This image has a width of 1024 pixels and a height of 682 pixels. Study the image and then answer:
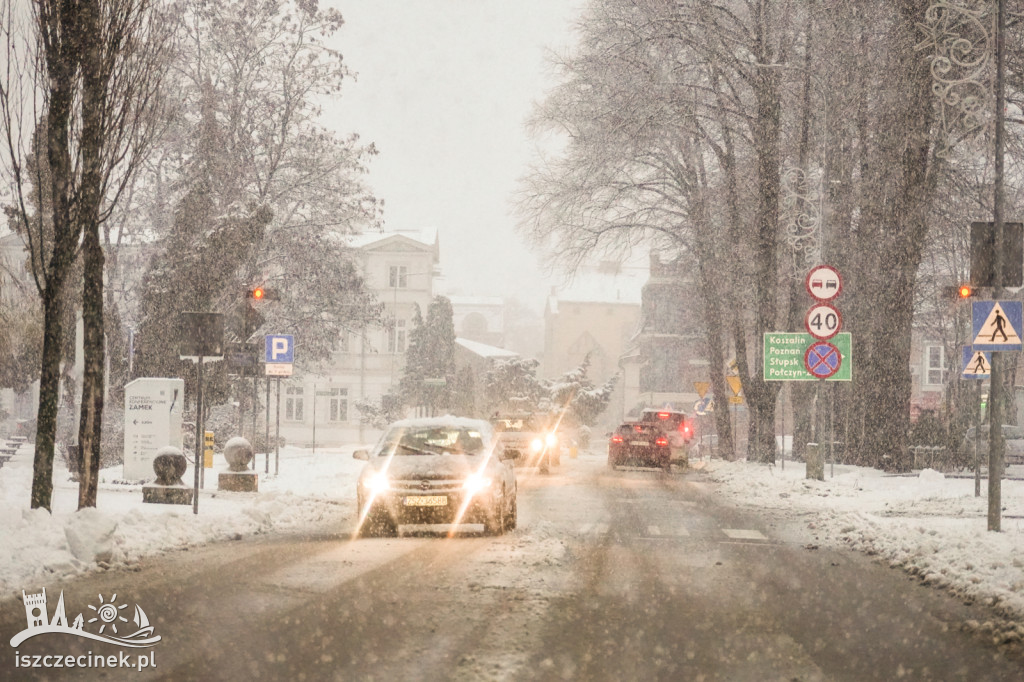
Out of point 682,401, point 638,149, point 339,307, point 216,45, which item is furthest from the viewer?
point 682,401

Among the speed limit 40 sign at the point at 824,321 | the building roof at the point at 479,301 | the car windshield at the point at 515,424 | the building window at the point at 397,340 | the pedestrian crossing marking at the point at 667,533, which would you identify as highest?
the building roof at the point at 479,301

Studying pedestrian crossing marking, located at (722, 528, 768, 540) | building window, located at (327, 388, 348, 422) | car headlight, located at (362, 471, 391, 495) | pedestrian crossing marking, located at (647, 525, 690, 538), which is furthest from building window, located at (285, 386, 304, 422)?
pedestrian crossing marking, located at (722, 528, 768, 540)

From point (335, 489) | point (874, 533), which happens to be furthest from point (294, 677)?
point (335, 489)

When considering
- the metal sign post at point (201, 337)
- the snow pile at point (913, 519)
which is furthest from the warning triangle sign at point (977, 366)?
the metal sign post at point (201, 337)

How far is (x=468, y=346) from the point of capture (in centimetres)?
7500

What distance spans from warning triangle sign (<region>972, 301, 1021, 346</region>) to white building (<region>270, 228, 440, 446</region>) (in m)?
56.9

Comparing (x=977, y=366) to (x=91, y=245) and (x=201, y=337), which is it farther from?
(x=91, y=245)

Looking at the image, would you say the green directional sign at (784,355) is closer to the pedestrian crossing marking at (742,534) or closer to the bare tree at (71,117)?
the pedestrian crossing marking at (742,534)

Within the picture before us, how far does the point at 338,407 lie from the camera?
73188 mm

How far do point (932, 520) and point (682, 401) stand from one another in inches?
2531

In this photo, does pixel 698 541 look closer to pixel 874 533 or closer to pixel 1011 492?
pixel 874 533

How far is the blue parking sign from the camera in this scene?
25.4 m

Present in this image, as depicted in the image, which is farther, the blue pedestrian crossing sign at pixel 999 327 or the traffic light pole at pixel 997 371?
the blue pedestrian crossing sign at pixel 999 327

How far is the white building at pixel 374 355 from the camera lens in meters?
71.8
